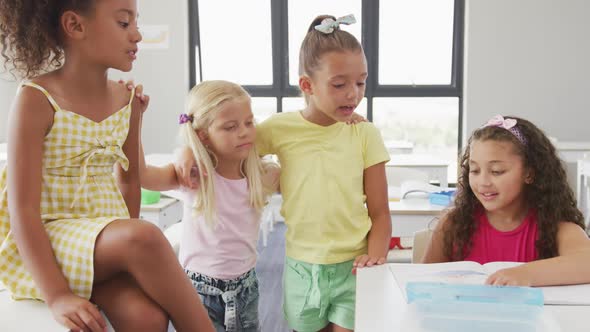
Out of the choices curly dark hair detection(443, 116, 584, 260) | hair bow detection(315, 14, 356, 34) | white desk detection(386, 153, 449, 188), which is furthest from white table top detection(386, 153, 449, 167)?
hair bow detection(315, 14, 356, 34)

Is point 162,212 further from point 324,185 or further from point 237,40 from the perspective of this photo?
point 237,40

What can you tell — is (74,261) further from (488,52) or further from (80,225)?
(488,52)

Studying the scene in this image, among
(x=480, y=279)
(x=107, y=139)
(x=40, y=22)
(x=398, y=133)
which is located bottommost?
(x=398, y=133)

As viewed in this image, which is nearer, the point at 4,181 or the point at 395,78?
the point at 4,181

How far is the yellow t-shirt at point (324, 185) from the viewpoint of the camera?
1.42m

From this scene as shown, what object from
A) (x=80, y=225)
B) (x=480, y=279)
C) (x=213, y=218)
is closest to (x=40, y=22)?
(x=80, y=225)

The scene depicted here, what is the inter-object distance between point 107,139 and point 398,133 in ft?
16.2

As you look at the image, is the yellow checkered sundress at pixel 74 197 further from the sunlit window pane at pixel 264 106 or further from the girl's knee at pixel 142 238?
the sunlit window pane at pixel 264 106

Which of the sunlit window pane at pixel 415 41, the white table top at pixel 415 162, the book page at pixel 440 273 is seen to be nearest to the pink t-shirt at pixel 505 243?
the book page at pixel 440 273

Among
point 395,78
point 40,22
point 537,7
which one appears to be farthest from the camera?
point 395,78

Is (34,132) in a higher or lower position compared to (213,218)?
higher

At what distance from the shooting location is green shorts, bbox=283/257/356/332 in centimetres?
140

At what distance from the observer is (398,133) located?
5883 millimetres

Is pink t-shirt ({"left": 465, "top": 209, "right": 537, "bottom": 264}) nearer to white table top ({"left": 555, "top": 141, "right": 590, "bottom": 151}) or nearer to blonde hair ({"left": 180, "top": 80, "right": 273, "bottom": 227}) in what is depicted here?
blonde hair ({"left": 180, "top": 80, "right": 273, "bottom": 227})
